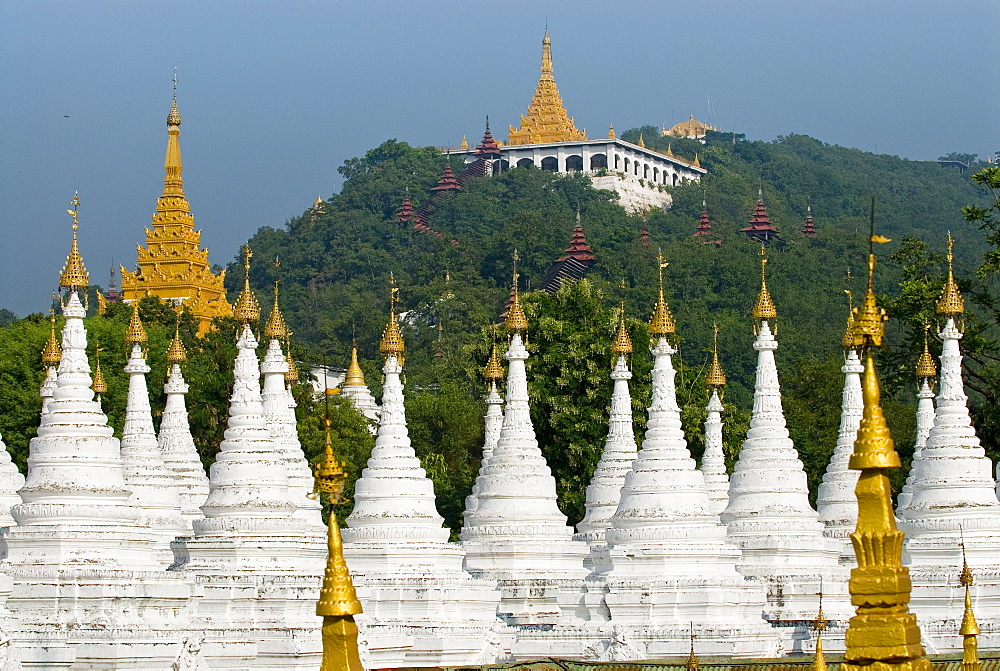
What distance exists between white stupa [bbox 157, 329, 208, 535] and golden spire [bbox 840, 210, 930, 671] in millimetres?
27027

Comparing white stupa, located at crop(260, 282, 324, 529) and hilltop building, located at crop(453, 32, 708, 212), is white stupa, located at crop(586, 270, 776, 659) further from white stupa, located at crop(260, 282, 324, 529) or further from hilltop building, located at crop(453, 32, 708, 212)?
hilltop building, located at crop(453, 32, 708, 212)

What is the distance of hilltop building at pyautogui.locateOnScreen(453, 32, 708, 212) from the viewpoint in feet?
539

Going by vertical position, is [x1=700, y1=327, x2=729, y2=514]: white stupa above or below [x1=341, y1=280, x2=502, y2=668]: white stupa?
above

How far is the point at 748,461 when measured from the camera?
4328 centimetres

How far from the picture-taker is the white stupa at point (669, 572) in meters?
38.2

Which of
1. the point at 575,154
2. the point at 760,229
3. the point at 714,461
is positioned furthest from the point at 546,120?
the point at 714,461

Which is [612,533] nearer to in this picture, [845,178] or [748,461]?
[748,461]

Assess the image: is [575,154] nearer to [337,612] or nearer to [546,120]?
[546,120]

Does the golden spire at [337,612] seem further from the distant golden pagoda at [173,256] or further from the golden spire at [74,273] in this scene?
the distant golden pagoda at [173,256]

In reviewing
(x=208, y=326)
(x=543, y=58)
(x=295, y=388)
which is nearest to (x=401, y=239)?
(x=543, y=58)

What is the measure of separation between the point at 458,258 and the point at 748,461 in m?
90.4

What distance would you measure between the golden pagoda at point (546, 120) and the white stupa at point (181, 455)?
413ft

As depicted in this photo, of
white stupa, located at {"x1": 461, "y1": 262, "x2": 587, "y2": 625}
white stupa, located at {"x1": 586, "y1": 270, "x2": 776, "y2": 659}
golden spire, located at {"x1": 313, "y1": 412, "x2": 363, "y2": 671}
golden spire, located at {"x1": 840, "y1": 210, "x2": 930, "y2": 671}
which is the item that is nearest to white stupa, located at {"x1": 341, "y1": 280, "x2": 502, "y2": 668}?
white stupa, located at {"x1": 461, "y1": 262, "x2": 587, "y2": 625}

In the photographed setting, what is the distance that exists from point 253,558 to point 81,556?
9.80ft
